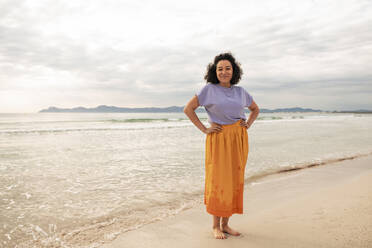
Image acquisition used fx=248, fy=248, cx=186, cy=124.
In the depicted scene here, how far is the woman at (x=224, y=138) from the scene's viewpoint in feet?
9.11

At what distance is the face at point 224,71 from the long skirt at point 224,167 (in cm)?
52

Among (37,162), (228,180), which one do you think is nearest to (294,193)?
(228,180)

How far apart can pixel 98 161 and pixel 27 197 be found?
3323mm

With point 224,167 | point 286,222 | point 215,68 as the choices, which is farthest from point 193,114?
point 286,222

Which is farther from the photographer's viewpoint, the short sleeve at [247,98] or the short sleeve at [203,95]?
the short sleeve at [247,98]

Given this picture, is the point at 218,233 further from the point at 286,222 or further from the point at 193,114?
the point at 193,114

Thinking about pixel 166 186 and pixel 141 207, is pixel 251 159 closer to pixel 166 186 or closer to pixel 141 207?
pixel 166 186

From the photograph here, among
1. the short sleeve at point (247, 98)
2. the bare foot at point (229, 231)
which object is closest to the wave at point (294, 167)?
the bare foot at point (229, 231)

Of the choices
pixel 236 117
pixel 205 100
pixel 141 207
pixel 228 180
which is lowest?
pixel 141 207

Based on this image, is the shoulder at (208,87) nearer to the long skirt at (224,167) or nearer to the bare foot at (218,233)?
the long skirt at (224,167)

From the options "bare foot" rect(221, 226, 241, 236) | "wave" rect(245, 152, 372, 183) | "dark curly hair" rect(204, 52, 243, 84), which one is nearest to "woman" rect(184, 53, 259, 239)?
"dark curly hair" rect(204, 52, 243, 84)

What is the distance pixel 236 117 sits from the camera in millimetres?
2826

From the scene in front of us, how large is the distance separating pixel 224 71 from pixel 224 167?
1.08 meters

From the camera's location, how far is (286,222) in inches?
128
